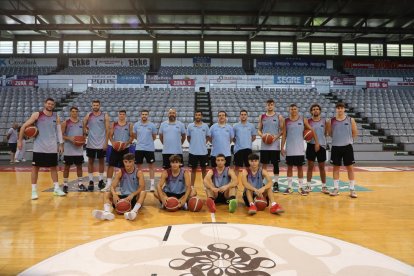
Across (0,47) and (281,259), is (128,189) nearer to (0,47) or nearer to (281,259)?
(281,259)

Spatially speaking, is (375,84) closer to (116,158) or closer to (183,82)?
(183,82)

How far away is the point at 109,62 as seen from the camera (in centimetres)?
1886

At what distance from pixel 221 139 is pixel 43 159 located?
3081 mm

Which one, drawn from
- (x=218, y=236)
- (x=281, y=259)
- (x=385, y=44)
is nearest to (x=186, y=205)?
(x=218, y=236)

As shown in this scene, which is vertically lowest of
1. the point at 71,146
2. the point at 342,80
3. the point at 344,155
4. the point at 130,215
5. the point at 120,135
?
the point at 130,215

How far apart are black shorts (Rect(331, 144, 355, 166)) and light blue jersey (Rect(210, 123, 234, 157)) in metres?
1.91

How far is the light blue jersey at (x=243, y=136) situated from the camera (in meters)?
5.24

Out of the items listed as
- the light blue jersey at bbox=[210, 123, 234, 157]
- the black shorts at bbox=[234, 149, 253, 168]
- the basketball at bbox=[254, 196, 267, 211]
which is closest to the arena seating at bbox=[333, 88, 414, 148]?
the black shorts at bbox=[234, 149, 253, 168]

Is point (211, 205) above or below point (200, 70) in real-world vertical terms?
below

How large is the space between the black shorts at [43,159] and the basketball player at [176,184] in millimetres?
2032

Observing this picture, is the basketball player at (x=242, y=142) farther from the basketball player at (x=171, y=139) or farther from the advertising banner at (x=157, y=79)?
the advertising banner at (x=157, y=79)

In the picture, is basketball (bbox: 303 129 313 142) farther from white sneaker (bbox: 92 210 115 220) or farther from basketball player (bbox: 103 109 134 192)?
white sneaker (bbox: 92 210 115 220)

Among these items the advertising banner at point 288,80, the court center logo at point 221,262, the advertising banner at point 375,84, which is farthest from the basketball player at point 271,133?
the advertising banner at point 375,84

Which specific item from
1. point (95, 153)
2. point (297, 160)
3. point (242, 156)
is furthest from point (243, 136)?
point (95, 153)
